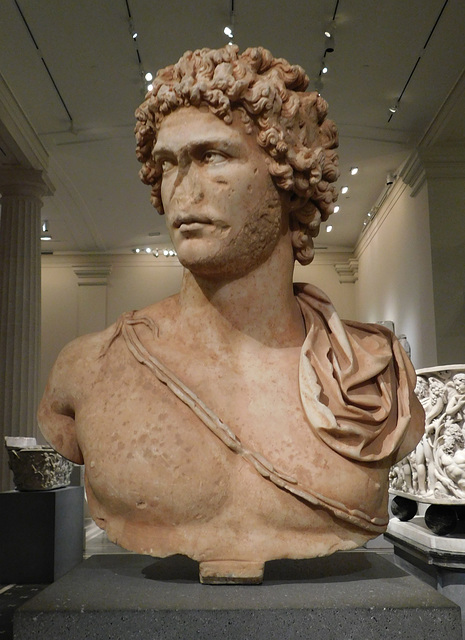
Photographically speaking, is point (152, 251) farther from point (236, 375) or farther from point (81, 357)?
Answer: point (236, 375)

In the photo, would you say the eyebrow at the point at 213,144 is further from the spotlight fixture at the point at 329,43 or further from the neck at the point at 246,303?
the spotlight fixture at the point at 329,43

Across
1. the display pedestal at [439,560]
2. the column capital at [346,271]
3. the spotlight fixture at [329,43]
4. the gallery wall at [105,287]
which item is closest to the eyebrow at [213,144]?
the display pedestal at [439,560]

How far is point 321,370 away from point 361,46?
20.4 feet

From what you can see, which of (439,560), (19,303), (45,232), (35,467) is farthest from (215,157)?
(45,232)

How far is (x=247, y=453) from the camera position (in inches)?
94.8

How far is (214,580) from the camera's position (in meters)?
2.38

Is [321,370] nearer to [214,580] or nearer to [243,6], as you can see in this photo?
[214,580]

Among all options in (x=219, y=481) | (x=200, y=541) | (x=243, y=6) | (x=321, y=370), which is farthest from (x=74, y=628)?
(x=243, y=6)

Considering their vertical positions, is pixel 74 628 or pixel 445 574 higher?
pixel 74 628

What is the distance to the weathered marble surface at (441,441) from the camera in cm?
475

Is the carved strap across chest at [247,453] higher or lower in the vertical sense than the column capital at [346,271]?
lower

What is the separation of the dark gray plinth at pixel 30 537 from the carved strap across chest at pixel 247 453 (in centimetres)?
407

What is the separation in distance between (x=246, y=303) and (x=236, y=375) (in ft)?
0.92

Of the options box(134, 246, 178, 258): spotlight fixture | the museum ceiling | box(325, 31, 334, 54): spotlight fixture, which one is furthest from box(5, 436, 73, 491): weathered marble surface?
box(134, 246, 178, 258): spotlight fixture
